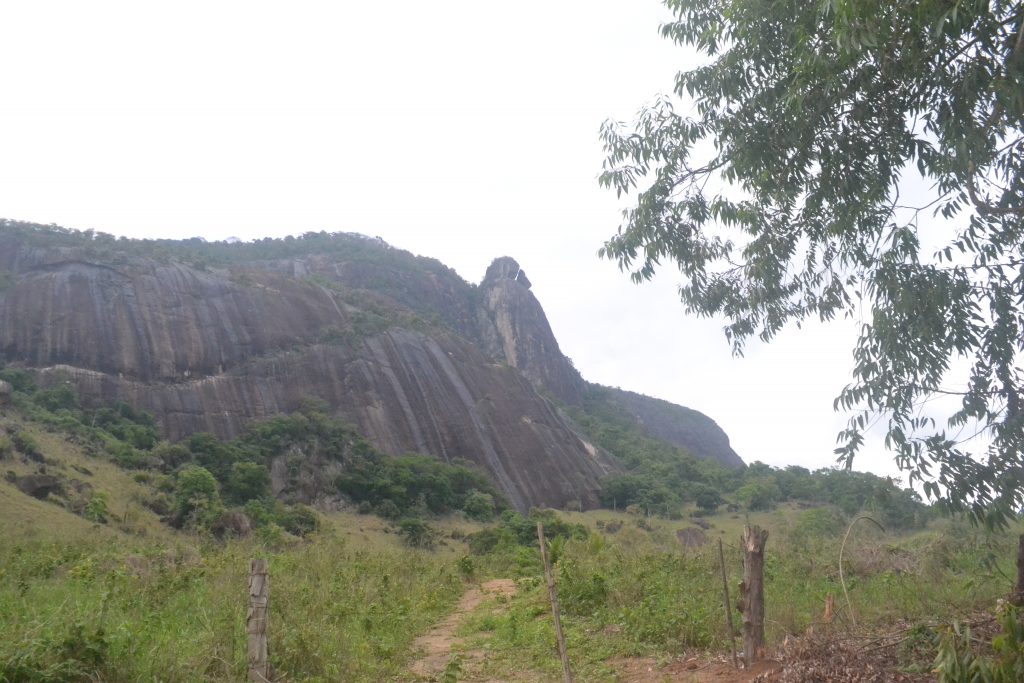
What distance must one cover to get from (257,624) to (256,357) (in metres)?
43.1

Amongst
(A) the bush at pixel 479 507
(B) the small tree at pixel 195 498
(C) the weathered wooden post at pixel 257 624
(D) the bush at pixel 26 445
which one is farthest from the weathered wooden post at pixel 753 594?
(A) the bush at pixel 479 507

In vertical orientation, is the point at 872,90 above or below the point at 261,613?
above

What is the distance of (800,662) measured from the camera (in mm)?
5738

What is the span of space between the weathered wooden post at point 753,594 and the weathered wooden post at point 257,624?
3.75m

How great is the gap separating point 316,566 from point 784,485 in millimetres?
41102

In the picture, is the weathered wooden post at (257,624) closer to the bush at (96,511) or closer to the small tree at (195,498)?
the bush at (96,511)

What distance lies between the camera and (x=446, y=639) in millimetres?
9984

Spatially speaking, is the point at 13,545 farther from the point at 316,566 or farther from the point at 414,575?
the point at 414,575

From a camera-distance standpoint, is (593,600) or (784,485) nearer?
(593,600)

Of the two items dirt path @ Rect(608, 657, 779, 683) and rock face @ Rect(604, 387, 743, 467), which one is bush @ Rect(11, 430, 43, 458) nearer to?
dirt path @ Rect(608, 657, 779, 683)

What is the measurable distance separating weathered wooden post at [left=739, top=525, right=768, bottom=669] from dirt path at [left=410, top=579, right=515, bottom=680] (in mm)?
3035

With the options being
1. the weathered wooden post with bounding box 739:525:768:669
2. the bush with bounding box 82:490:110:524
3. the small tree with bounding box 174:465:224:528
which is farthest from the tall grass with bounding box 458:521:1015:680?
the small tree with bounding box 174:465:224:528

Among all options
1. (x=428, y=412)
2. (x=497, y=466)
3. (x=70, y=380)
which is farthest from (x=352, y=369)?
(x=70, y=380)

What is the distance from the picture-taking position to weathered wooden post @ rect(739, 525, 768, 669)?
19.8 feet
